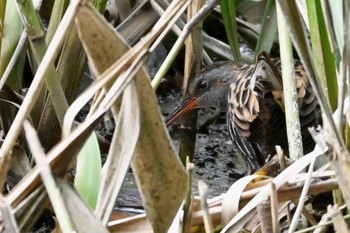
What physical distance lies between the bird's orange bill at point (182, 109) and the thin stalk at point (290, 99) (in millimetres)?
979

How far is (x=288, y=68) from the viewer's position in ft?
7.06

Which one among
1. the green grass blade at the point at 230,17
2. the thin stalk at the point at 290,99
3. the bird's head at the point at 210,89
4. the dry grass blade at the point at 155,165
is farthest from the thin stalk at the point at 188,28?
the bird's head at the point at 210,89

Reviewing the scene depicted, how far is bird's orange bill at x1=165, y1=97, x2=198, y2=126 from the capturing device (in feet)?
10.2

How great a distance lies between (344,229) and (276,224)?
12 centimetres

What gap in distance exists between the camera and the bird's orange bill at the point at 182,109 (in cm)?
311

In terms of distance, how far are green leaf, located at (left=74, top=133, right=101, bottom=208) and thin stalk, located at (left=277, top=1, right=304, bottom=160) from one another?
643 millimetres

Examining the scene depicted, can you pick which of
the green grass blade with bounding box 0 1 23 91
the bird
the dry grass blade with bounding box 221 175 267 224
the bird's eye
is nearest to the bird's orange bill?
the bird

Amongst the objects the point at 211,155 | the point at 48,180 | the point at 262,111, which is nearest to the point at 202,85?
the point at 211,155

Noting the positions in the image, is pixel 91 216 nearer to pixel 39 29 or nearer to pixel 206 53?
pixel 39 29

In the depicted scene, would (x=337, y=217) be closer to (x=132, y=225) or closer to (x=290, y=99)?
(x=132, y=225)

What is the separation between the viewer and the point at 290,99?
2.12 meters

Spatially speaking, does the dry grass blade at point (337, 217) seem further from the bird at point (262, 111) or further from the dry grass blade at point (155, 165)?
the bird at point (262, 111)

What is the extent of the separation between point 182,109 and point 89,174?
64.8 inches

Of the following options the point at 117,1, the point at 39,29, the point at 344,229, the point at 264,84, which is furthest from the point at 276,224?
the point at 117,1
